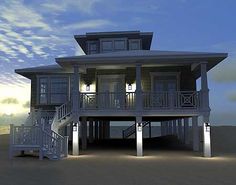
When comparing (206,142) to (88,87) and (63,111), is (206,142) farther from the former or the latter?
(88,87)

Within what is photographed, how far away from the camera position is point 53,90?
2567 cm

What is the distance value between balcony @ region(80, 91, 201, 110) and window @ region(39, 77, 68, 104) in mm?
4127

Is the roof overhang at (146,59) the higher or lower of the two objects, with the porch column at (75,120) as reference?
higher

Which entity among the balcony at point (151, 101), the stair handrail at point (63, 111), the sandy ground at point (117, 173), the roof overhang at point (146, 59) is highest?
the roof overhang at point (146, 59)

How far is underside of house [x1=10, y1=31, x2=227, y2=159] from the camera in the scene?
18.8m

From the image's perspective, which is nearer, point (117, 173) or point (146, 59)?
point (117, 173)

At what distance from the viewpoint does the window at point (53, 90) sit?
25547 mm

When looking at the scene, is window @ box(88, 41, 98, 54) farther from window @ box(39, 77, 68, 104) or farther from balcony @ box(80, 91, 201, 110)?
balcony @ box(80, 91, 201, 110)

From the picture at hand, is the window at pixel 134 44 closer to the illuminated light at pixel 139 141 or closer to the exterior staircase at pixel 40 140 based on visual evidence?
the illuminated light at pixel 139 141

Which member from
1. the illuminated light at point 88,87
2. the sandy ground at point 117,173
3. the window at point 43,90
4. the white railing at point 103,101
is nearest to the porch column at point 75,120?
the white railing at point 103,101

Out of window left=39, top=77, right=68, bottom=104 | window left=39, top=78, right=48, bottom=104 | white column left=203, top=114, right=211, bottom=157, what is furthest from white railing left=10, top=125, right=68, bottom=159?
white column left=203, top=114, right=211, bottom=157

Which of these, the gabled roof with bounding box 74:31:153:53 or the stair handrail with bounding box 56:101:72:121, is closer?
the stair handrail with bounding box 56:101:72:121

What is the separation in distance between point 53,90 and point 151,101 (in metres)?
8.41

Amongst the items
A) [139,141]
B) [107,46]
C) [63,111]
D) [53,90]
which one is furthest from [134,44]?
[139,141]
